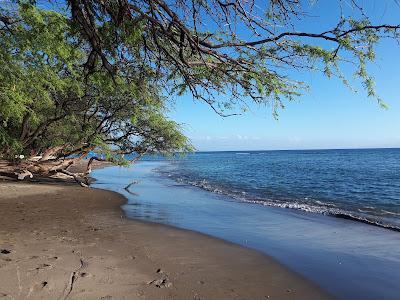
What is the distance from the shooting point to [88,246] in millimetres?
7691

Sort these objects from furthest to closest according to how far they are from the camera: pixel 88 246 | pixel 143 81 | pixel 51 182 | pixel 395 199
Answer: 1. pixel 51 182
2. pixel 395 199
3. pixel 88 246
4. pixel 143 81

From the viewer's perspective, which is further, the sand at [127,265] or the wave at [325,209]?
the wave at [325,209]

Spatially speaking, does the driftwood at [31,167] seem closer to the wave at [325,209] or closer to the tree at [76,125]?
the tree at [76,125]

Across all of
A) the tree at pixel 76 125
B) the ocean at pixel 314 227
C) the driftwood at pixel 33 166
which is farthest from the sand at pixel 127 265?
the driftwood at pixel 33 166

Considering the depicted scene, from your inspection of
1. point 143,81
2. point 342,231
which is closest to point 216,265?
point 143,81

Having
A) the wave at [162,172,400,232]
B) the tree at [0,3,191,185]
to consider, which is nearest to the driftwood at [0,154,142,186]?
the tree at [0,3,191,185]

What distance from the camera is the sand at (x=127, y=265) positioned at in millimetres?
5422

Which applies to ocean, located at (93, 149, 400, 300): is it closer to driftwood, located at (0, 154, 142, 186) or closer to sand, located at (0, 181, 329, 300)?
sand, located at (0, 181, 329, 300)

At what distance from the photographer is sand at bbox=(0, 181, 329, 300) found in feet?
17.8

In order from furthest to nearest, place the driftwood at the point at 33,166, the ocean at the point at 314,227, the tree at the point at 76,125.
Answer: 1. the driftwood at the point at 33,166
2. the tree at the point at 76,125
3. the ocean at the point at 314,227

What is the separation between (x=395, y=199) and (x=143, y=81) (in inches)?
708

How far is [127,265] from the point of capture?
6.54 m

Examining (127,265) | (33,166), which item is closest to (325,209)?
(127,265)

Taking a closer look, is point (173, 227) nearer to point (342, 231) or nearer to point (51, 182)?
point (342, 231)
